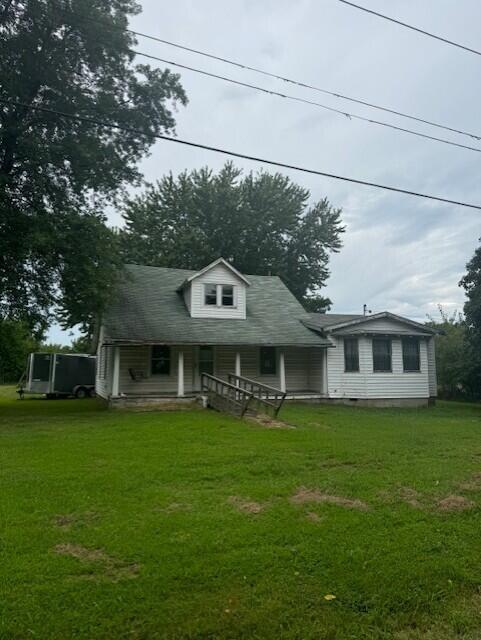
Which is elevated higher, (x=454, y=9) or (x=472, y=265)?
(x=454, y=9)

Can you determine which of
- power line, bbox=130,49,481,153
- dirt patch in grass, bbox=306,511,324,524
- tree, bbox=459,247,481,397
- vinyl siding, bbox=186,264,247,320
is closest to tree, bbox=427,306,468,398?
tree, bbox=459,247,481,397

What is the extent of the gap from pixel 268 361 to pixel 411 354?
6.18 metres

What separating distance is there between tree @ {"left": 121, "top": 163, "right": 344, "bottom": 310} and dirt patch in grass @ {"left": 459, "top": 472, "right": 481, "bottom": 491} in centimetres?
3014

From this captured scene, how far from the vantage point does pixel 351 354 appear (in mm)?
19625

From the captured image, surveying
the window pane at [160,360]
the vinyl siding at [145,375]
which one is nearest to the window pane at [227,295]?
the vinyl siding at [145,375]

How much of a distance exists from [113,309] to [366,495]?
46.6ft

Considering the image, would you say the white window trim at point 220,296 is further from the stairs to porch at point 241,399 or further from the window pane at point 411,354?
the window pane at point 411,354

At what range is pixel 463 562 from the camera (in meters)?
4.20

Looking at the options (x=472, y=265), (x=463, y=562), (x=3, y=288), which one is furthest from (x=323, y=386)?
(x=463, y=562)

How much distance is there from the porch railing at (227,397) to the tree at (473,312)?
11.0m

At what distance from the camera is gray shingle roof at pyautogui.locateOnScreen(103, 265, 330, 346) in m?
17.2

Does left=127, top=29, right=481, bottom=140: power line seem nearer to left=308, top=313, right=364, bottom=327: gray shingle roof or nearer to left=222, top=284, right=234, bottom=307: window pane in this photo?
left=308, top=313, right=364, bottom=327: gray shingle roof

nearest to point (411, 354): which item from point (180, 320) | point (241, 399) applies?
point (241, 399)

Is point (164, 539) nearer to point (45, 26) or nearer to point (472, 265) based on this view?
point (45, 26)
